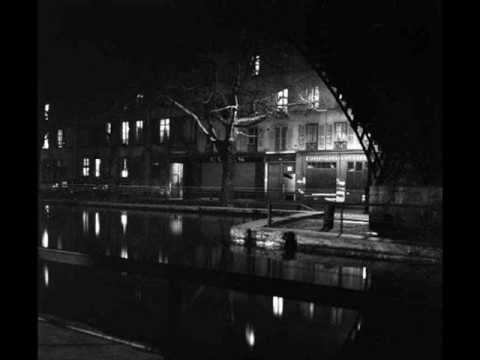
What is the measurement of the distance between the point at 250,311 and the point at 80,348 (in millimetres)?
2689

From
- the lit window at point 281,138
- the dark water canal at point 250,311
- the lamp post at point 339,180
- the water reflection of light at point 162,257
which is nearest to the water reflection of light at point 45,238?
the dark water canal at point 250,311

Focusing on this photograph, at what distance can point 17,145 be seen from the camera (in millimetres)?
1846

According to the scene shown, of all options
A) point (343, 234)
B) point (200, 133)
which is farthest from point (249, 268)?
point (200, 133)

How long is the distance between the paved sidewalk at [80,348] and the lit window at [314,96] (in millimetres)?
30226

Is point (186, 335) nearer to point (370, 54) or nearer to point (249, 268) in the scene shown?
point (249, 268)

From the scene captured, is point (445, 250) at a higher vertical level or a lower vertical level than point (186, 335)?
higher

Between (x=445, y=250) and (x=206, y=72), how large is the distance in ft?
98.3

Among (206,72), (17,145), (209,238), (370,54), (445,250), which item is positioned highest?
(206,72)

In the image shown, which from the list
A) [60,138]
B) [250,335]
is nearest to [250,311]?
[250,335]

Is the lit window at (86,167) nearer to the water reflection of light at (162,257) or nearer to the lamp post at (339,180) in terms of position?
the lamp post at (339,180)

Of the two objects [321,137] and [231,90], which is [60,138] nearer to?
[231,90]

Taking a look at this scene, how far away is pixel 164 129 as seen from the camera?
43625 millimetres

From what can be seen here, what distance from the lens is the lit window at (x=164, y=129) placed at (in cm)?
4331

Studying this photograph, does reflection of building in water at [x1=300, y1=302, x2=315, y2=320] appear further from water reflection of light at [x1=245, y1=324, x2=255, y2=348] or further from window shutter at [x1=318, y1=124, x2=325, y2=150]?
window shutter at [x1=318, y1=124, x2=325, y2=150]
